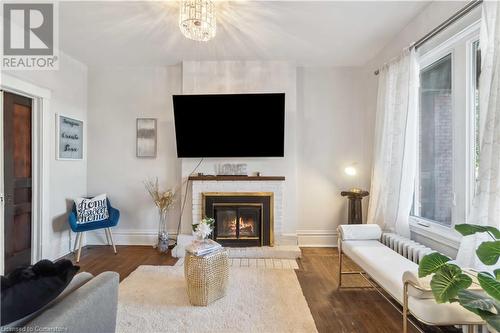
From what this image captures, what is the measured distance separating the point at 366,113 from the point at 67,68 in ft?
14.5

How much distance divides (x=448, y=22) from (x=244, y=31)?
195 cm

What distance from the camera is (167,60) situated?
13.1 ft

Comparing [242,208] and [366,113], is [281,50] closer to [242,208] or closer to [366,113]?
[366,113]

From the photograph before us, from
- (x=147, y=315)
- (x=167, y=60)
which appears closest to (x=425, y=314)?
(x=147, y=315)

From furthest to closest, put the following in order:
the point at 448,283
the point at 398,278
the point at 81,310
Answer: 1. the point at 398,278
2. the point at 448,283
3. the point at 81,310

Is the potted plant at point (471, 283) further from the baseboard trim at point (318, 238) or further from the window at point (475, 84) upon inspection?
the baseboard trim at point (318, 238)

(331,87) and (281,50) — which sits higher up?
(281,50)

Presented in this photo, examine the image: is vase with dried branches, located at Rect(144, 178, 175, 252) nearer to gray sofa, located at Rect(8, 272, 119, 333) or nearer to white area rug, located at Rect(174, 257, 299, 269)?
white area rug, located at Rect(174, 257, 299, 269)

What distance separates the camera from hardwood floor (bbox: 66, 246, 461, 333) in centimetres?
217

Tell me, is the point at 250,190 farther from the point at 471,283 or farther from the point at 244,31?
the point at 471,283

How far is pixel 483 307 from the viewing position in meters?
1.18

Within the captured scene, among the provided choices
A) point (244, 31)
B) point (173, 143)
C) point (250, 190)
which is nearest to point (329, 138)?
point (250, 190)

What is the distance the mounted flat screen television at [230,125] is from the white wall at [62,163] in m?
1.53

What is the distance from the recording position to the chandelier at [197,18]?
2.23 m
